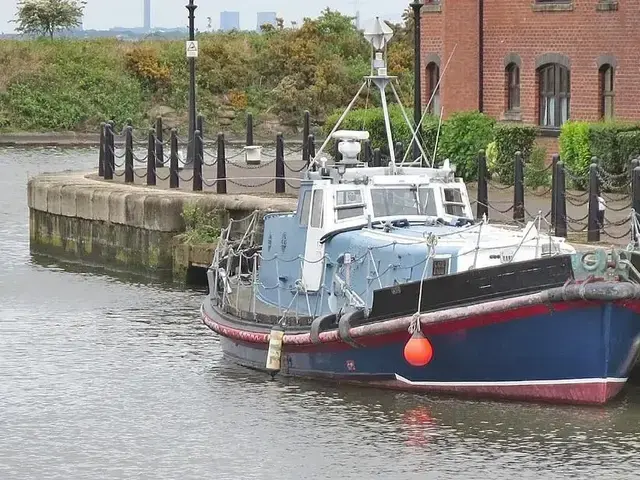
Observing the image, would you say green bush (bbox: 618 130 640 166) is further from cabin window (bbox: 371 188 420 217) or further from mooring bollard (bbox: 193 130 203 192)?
cabin window (bbox: 371 188 420 217)

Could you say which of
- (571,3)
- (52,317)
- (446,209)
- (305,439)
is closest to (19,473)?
(305,439)

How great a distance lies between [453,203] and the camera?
20031 millimetres

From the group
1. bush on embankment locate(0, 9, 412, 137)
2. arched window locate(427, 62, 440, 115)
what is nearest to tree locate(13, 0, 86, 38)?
bush on embankment locate(0, 9, 412, 137)

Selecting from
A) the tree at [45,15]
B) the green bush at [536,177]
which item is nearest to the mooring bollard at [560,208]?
the green bush at [536,177]

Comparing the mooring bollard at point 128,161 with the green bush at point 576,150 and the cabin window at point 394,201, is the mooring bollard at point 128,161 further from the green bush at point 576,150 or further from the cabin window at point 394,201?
the cabin window at point 394,201

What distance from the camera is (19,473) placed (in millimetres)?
16531

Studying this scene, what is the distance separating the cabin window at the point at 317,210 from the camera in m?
19.9

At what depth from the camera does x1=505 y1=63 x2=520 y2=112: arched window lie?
35175 millimetres

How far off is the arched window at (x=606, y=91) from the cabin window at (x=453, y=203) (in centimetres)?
1356

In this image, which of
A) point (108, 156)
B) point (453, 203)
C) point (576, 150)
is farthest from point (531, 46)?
point (453, 203)

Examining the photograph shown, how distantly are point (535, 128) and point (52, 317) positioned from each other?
10.8 m

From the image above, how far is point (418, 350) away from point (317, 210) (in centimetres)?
291

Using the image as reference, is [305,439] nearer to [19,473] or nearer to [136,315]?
[19,473]

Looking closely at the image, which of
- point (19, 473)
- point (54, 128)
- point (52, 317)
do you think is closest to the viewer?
point (19, 473)
